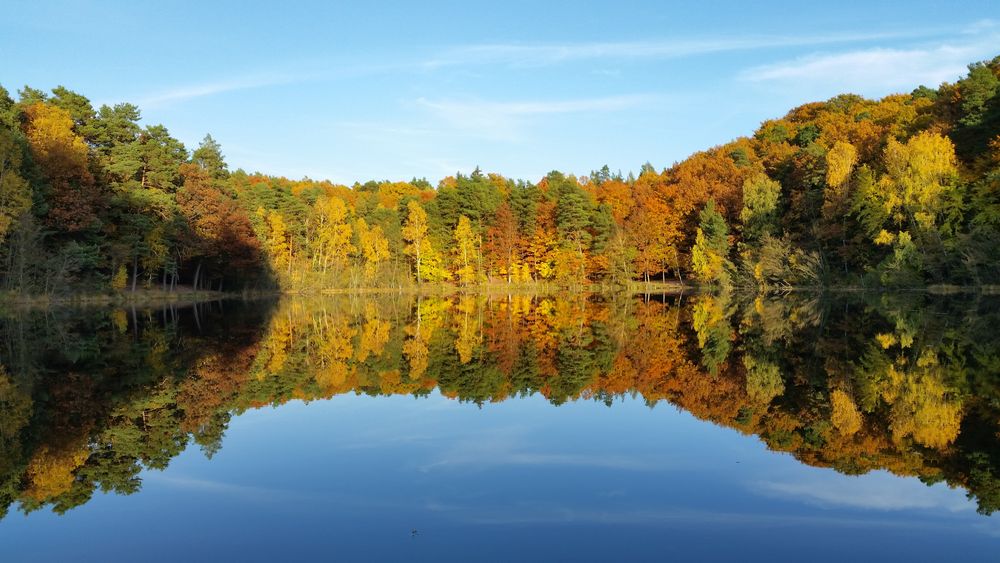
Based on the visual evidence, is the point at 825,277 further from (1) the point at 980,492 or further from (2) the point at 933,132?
(1) the point at 980,492

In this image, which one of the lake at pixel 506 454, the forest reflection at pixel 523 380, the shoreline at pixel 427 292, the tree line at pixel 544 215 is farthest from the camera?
the tree line at pixel 544 215

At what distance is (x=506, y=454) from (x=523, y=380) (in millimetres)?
5517

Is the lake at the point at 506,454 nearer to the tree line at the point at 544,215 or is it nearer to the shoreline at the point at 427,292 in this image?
the shoreline at the point at 427,292

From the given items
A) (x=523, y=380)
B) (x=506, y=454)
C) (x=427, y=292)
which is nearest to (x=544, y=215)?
(x=427, y=292)

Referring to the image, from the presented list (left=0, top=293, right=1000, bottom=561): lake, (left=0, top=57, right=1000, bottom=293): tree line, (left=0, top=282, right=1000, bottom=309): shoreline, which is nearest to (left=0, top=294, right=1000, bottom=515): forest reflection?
(left=0, top=293, right=1000, bottom=561): lake

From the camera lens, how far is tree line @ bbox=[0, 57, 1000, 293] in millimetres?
41219

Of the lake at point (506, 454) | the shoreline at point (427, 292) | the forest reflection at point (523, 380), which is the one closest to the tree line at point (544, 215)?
the shoreline at point (427, 292)

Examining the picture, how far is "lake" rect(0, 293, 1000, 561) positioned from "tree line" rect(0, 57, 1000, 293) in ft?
92.4

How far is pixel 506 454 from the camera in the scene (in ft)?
28.6

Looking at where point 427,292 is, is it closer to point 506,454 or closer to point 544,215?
point 544,215

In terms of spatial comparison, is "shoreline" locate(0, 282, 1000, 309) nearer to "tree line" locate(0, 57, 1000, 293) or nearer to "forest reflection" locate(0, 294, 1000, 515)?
"tree line" locate(0, 57, 1000, 293)

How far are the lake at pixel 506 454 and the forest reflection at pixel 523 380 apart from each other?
0.08 m

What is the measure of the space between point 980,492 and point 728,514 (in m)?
2.74

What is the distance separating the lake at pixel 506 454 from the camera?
234 inches
